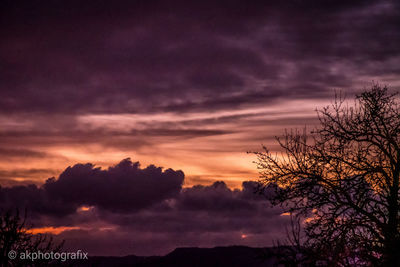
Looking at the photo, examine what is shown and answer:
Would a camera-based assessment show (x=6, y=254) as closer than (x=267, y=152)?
No

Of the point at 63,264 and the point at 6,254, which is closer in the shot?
the point at 6,254

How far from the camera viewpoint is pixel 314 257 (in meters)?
14.5

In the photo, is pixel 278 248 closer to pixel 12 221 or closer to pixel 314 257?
pixel 314 257

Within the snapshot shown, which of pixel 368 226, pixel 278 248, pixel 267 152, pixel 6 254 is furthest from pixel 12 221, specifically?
pixel 368 226

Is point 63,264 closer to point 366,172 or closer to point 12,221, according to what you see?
point 12,221

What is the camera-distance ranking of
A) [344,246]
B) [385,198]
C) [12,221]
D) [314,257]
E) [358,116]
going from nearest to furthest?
[314,257] < [344,246] < [385,198] < [358,116] < [12,221]

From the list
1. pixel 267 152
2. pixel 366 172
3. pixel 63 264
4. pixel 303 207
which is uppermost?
pixel 267 152

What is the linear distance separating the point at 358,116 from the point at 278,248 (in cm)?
791

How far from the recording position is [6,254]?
23.1 m

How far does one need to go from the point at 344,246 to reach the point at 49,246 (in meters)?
19.1

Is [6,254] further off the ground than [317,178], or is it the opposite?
[317,178]

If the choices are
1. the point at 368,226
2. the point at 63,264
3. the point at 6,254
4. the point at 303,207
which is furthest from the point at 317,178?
the point at 63,264

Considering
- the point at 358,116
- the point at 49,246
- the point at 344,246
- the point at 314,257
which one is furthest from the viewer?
the point at 49,246

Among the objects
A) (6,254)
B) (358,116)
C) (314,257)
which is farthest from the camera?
(6,254)
